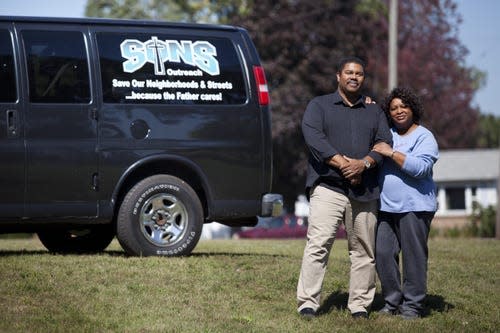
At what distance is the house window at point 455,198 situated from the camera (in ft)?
161

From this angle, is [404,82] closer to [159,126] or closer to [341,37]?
[341,37]

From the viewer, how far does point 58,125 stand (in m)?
9.69

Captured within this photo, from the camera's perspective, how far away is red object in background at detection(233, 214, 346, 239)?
108ft

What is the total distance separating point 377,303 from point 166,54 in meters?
3.23

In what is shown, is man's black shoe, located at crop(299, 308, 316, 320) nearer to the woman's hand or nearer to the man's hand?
the man's hand

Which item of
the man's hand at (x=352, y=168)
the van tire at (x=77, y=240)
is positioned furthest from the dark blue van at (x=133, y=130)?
→ the man's hand at (x=352, y=168)

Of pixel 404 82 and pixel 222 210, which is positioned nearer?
pixel 222 210

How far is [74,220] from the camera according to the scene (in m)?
9.94

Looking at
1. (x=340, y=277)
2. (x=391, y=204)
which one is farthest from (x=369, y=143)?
(x=340, y=277)

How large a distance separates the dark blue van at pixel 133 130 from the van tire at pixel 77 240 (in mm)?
751

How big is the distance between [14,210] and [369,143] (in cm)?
356

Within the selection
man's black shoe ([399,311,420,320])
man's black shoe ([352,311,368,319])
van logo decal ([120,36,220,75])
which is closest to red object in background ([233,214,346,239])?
van logo decal ([120,36,220,75])

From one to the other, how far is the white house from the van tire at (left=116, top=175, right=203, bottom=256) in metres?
38.1

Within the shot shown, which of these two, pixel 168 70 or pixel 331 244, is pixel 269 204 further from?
pixel 331 244
